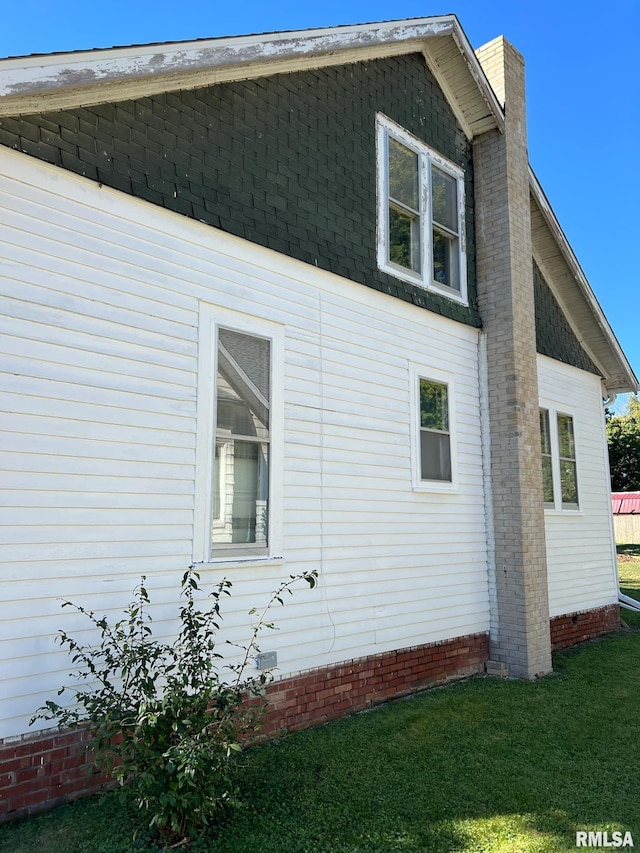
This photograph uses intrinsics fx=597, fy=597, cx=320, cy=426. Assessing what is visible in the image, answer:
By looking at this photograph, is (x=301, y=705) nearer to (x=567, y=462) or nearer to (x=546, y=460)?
(x=546, y=460)

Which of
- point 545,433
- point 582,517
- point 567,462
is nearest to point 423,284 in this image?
point 545,433

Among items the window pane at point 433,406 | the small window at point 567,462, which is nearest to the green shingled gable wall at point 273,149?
the window pane at point 433,406

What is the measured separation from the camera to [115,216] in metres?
4.55

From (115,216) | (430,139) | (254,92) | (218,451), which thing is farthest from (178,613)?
(430,139)

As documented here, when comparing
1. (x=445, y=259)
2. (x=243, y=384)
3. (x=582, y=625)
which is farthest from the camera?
(x=582, y=625)

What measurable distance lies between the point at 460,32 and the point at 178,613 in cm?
780

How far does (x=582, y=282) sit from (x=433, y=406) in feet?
14.8

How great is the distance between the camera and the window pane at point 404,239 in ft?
23.9

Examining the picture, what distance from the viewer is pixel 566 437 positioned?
400 inches

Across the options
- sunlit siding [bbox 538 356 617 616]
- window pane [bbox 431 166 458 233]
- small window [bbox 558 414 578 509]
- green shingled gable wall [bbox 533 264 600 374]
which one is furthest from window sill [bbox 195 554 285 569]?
small window [bbox 558 414 578 509]

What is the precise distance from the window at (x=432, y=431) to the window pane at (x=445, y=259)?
1452 millimetres

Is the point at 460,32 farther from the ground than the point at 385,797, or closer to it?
farther from the ground

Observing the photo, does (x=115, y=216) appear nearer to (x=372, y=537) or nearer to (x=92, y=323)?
(x=92, y=323)

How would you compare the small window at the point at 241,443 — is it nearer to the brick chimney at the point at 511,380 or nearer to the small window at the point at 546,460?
the brick chimney at the point at 511,380
